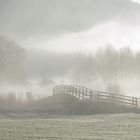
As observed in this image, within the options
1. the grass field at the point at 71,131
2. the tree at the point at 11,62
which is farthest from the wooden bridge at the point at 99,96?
the tree at the point at 11,62

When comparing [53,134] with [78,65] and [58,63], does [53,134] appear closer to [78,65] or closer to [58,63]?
[78,65]

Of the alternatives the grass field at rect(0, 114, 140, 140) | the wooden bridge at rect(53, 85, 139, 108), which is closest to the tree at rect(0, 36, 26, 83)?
the wooden bridge at rect(53, 85, 139, 108)

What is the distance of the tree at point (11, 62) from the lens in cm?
7175

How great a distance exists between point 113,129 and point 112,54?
7819 centimetres

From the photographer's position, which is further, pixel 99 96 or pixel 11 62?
pixel 11 62

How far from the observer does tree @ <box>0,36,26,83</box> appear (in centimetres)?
7175

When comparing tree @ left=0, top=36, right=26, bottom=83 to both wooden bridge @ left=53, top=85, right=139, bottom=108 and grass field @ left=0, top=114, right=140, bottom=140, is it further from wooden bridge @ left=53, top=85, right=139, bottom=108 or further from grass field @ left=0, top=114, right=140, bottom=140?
grass field @ left=0, top=114, right=140, bottom=140

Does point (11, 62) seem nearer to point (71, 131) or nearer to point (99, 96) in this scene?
point (99, 96)

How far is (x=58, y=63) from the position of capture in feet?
527

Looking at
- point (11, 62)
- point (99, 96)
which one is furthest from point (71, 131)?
point (11, 62)

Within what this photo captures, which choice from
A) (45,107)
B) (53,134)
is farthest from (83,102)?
(53,134)

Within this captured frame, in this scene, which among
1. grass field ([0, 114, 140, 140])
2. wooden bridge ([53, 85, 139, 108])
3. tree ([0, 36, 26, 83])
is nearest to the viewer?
grass field ([0, 114, 140, 140])

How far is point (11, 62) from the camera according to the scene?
2842 inches

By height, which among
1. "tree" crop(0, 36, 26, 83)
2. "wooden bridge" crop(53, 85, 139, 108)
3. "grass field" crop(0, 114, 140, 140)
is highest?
"tree" crop(0, 36, 26, 83)
